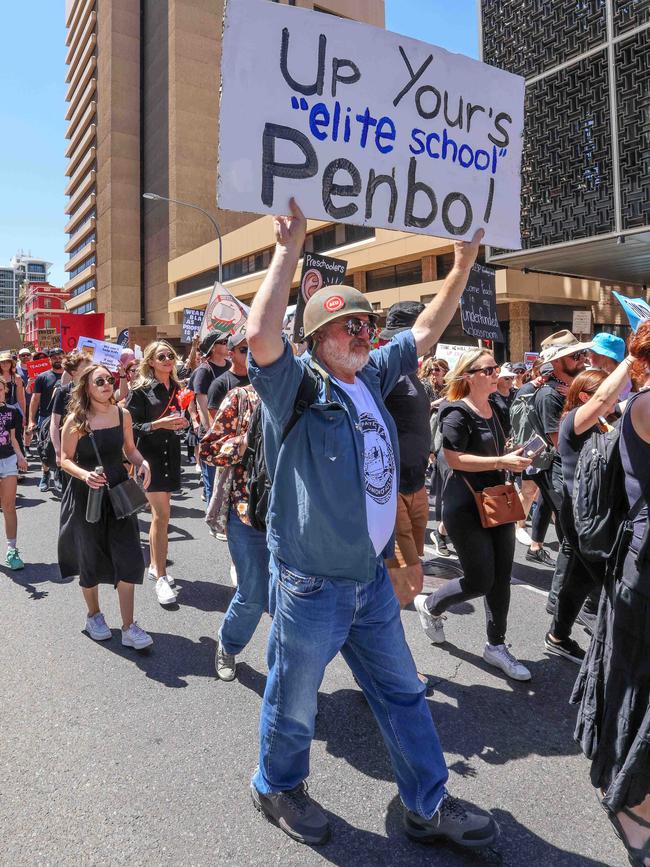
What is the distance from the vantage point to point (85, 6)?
2511 inches

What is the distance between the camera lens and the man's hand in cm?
207

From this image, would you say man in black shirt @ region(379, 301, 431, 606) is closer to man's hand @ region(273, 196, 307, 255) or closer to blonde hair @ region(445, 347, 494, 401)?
blonde hair @ region(445, 347, 494, 401)

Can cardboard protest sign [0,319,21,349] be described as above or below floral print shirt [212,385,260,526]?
above

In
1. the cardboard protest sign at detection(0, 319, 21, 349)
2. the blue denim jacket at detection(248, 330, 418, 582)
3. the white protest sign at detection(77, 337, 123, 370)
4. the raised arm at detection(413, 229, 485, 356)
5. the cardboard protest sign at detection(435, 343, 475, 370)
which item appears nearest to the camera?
the blue denim jacket at detection(248, 330, 418, 582)

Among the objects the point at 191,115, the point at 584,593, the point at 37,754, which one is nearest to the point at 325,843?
the point at 37,754

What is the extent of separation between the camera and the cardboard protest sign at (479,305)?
7.81m

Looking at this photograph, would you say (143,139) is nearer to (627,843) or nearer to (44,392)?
(44,392)

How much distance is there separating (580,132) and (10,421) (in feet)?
47.7

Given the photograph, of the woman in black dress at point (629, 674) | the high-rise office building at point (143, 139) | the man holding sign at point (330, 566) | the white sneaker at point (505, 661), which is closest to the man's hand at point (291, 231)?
the man holding sign at point (330, 566)

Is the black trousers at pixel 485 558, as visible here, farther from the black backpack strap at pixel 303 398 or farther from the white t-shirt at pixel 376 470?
the black backpack strap at pixel 303 398

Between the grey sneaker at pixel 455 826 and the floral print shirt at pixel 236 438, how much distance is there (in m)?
1.72

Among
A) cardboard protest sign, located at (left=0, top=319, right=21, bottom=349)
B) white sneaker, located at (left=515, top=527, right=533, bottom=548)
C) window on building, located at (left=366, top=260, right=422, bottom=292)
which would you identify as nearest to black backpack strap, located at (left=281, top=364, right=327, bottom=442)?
white sneaker, located at (left=515, top=527, right=533, bottom=548)

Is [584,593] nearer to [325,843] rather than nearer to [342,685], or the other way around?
[342,685]

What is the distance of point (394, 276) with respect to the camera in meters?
26.3
